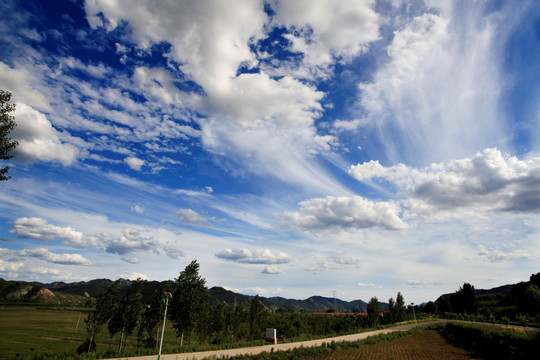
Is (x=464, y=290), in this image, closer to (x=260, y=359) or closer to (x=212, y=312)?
(x=212, y=312)

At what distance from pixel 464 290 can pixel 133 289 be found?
107278 mm

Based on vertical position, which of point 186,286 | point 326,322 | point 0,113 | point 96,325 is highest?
point 0,113

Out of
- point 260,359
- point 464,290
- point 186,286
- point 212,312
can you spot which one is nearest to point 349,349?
point 260,359

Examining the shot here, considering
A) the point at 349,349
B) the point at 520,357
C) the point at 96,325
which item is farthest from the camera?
the point at 96,325

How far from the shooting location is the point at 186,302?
37406 millimetres

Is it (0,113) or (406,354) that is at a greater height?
→ (0,113)

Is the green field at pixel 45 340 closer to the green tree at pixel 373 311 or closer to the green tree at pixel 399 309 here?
the green tree at pixel 373 311

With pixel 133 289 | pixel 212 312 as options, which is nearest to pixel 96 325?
pixel 133 289

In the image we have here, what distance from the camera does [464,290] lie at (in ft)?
311

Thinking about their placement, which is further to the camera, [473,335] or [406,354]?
[473,335]

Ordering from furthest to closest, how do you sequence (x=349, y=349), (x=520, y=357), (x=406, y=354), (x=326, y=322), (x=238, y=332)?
(x=326, y=322) < (x=238, y=332) < (x=349, y=349) < (x=406, y=354) < (x=520, y=357)

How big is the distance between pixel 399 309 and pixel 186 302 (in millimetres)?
98842

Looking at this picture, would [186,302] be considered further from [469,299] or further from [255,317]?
[469,299]

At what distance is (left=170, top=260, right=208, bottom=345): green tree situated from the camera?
122 feet
